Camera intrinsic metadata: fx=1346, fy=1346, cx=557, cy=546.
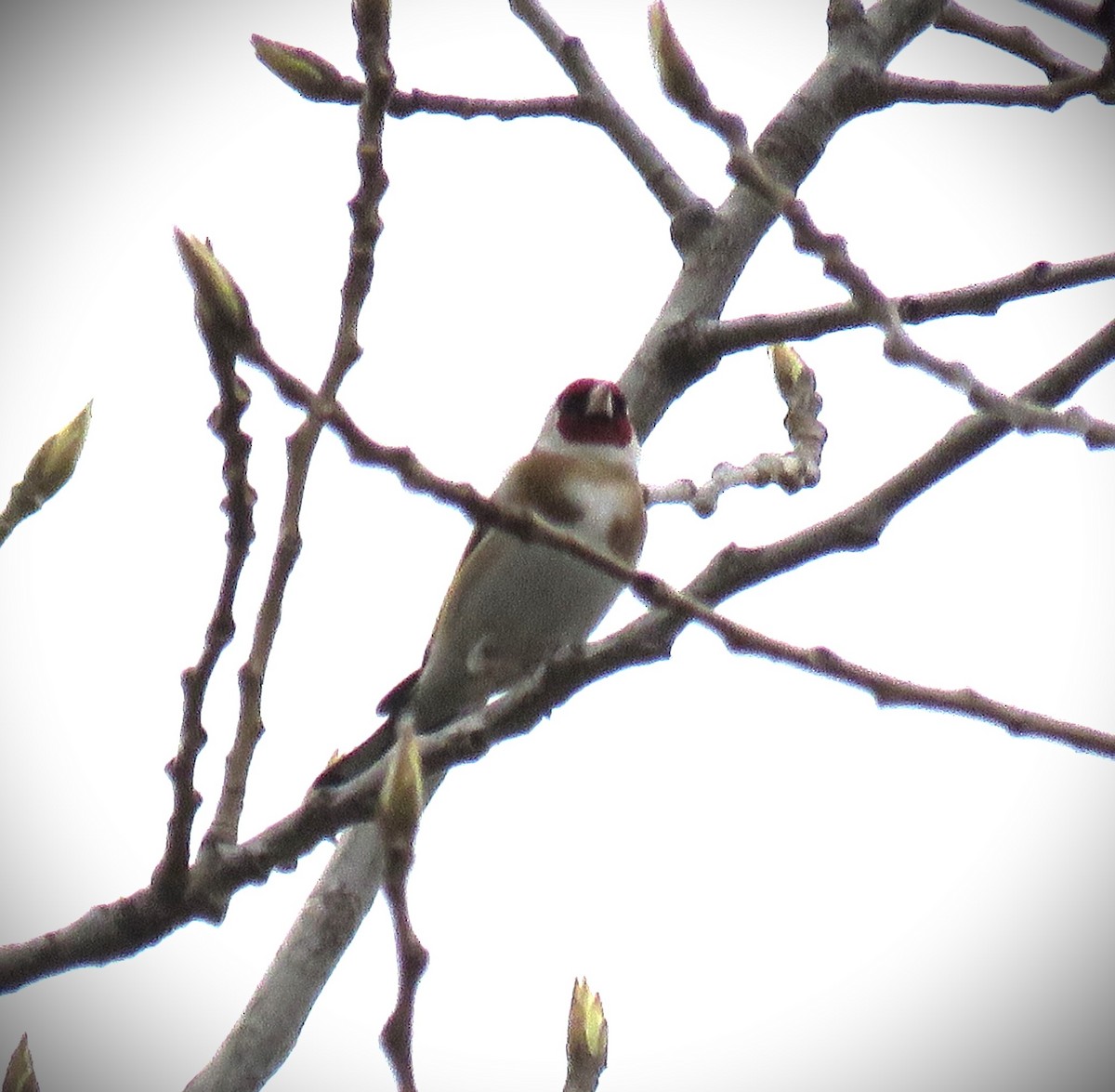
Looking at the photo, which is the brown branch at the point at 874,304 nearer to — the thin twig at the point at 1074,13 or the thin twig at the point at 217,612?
the thin twig at the point at 1074,13

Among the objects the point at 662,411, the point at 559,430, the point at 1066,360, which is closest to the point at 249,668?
the point at 1066,360

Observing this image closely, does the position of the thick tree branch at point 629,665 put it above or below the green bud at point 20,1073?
above

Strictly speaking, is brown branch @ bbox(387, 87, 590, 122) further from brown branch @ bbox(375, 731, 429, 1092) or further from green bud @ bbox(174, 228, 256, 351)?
brown branch @ bbox(375, 731, 429, 1092)

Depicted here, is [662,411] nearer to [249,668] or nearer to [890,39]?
[890,39]

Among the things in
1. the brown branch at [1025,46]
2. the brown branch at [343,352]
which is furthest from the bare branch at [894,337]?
the brown branch at [1025,46]

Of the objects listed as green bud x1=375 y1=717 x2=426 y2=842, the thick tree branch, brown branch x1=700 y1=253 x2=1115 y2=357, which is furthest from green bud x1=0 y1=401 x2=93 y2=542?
brown branch x1=700 y1=253 x2=1115 y2=357

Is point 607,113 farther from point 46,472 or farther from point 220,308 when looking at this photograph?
point 220,308
